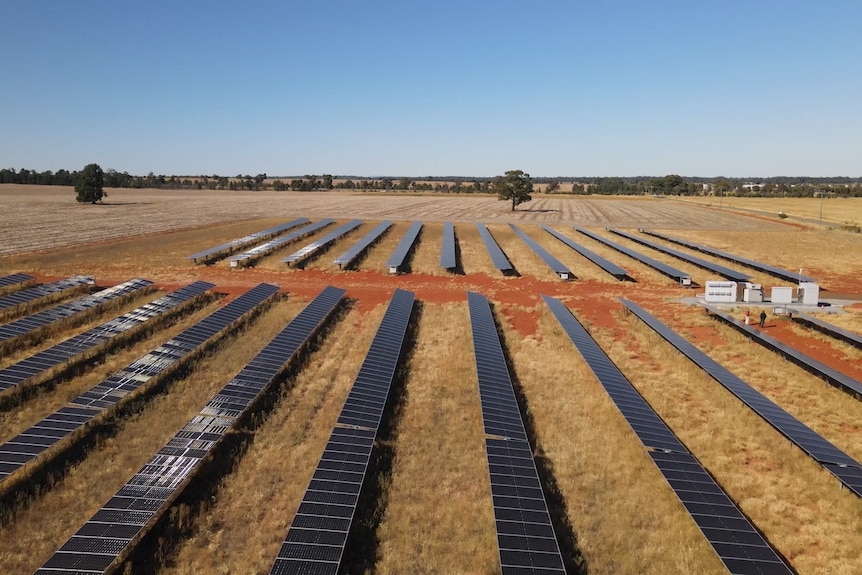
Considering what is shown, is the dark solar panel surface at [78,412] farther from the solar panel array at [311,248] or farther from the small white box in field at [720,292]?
the small white box in field at [720,292]

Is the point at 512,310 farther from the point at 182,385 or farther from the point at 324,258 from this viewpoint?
the point at 324,258

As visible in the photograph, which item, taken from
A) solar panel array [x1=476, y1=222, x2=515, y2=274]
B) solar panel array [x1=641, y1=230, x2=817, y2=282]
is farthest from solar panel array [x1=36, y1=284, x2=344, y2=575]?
solar panel array [x1=641, y1=230, x2=817, y2=282]

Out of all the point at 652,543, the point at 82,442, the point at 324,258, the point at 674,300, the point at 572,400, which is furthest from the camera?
the point at 324,258

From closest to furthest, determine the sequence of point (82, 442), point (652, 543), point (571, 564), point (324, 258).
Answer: point (571, 564), point (652, 543), point (82, 442), point (324, 258)

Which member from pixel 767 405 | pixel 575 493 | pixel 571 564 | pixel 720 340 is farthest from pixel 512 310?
pixel 571 564

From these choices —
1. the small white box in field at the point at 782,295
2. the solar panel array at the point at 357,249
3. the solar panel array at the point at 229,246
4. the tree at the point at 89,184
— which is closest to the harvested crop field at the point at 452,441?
the small white box in field at the point at 782,295

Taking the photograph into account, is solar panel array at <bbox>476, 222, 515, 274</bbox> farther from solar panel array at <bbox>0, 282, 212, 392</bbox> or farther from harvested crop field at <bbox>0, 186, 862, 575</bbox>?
solar panel array at <bbox>0, 282, 212, 392</bbox>

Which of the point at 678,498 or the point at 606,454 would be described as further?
the point at 606,454
